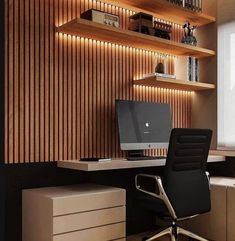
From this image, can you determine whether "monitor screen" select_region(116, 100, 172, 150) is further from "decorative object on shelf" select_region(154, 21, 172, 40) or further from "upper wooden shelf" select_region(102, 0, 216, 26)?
"upper wooden shelf" select_region(102, 0, 216, 26)

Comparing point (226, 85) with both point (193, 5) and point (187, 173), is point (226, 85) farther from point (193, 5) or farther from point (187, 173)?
point (187, 173)

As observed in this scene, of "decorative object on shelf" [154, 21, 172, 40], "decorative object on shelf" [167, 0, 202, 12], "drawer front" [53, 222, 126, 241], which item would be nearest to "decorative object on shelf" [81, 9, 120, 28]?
"decorative object on shelf" [154, 21, 172, 40]

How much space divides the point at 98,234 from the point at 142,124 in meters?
1.29

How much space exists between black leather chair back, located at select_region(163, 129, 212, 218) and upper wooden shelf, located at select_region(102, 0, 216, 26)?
1591 millimetres

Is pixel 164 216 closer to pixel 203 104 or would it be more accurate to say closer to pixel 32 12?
pixel 203 104

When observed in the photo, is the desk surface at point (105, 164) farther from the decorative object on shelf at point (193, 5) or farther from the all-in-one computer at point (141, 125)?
the decorative object on shelf at point (193, 5)

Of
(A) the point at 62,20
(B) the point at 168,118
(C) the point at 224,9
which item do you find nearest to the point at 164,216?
(B) the point at 168,118

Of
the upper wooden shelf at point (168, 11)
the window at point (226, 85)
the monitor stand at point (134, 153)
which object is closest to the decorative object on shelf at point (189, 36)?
the upper wooden shelf at point (168, 11)

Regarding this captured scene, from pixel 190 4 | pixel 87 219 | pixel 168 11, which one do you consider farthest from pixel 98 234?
pixel 190 4

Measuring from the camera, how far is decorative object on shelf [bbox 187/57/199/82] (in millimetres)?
4393

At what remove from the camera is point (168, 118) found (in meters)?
4.05

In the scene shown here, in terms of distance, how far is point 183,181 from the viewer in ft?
9.83

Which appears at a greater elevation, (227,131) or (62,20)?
(62,20)

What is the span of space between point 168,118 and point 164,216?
123 centimetres
